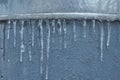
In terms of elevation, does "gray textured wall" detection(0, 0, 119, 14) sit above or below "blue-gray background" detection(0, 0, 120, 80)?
above

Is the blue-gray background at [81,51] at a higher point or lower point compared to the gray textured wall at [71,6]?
lower

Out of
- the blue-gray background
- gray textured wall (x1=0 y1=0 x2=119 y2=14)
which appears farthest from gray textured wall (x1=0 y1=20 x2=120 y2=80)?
gray textured wall (x1=0 y1=0 x2=119 y2=14)

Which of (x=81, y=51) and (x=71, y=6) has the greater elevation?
(x=71, y=6)

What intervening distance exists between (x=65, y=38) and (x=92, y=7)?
36cm

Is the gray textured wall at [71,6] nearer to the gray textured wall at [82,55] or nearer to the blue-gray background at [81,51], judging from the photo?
the blue-gray background at [81,51]

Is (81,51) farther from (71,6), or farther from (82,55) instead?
(71,6)

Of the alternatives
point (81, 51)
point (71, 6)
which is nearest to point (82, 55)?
point (81, 51)

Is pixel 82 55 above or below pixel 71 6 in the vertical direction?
below

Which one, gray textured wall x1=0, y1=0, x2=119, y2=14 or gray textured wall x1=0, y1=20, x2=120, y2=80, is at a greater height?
gray textured wall x1=0, y1=0, x2=119, y2=14

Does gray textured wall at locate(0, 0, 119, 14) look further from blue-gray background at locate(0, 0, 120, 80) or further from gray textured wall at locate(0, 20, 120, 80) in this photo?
gray textured wall at locate(0, 20, 120, 80)

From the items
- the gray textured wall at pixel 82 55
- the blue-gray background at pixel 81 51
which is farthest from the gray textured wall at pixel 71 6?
the gray textured wall at pixel 82 55

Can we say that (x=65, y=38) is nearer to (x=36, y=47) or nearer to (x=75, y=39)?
(x=75, y=39)

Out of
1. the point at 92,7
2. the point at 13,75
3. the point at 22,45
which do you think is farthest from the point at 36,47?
the point at 92,7

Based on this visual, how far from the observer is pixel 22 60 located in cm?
301
